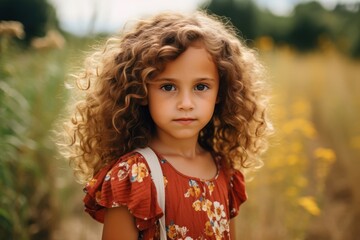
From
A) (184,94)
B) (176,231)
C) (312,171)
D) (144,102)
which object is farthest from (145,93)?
(312,171)

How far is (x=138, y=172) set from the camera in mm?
1696

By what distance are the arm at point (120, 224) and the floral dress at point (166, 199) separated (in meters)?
0.03

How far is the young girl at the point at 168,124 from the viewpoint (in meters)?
1.71

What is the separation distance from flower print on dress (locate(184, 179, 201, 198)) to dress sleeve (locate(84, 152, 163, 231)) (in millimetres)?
152

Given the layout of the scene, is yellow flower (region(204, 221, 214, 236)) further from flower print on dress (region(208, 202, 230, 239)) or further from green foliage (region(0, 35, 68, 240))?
green foliage (region(0, 35, 68, 240))

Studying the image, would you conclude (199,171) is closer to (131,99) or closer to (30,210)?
(131,99)

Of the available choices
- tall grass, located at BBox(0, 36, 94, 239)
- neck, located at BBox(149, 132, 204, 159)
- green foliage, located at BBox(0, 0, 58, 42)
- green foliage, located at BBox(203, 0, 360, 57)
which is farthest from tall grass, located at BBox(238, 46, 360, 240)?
green foliage, located at BBox(203, 0, 360, 57)

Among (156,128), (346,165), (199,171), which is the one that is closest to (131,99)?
(156,128)

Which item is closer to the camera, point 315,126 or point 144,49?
point 144,49

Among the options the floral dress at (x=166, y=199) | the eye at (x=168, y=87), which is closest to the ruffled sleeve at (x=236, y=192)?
the floral dress at (x=166, y=199)

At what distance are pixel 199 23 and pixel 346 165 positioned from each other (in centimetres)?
257

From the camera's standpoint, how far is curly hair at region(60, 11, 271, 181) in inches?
70.2

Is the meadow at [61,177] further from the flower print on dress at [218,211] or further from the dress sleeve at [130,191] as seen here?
the dress sleeve at [130,191]

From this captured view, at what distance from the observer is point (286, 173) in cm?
299
